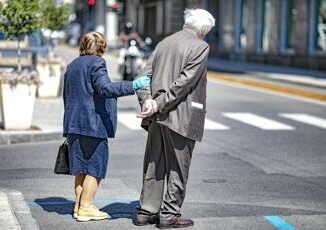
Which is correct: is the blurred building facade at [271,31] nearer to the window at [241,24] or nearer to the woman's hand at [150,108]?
the window at [241,24]

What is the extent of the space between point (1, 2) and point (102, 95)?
7403mm

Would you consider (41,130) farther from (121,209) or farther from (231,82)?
(231,82)

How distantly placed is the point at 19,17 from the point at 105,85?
6.87 m

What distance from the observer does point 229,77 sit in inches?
1075

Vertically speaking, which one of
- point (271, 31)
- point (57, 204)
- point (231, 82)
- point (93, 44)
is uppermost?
point (93, 44)

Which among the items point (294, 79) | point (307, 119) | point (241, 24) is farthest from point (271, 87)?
point (241, 24)

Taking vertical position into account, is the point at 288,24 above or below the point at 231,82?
above

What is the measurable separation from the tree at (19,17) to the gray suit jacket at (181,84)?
22.3 feet

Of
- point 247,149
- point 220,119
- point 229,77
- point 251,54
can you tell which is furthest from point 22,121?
Result: point 251,54

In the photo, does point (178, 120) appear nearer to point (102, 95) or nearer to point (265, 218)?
point (102, 95)

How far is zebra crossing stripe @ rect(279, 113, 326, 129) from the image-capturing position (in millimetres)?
15023

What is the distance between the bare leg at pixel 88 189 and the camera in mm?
6918

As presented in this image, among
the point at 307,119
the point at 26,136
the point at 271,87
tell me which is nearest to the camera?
the point at 26,136

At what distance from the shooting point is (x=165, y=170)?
6.77 meters
